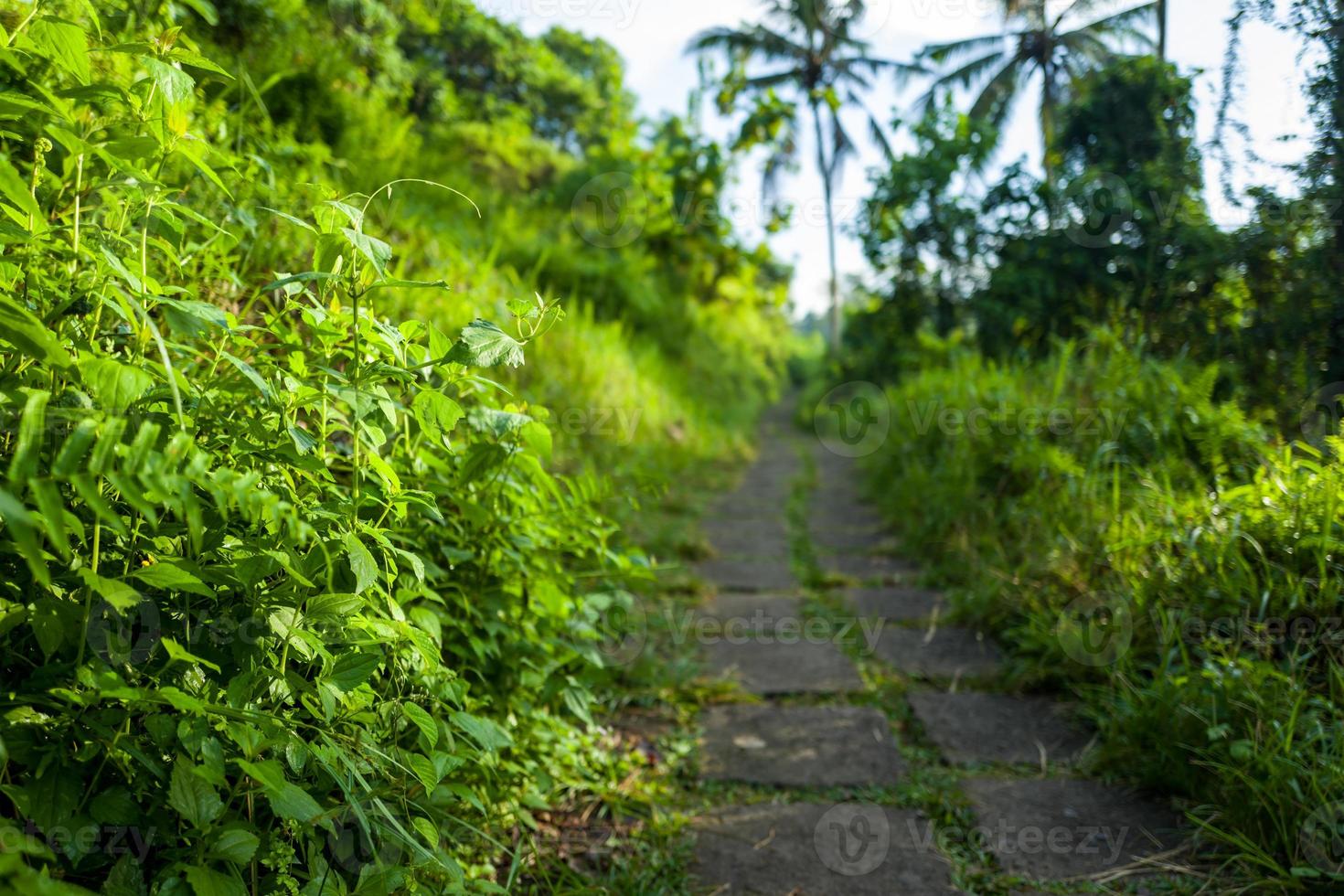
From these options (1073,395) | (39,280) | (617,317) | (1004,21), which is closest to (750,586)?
(1073,395)

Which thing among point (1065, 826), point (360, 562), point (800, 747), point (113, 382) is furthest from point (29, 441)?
point (1065, 826)

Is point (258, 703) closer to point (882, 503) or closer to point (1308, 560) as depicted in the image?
point (1308, 560)

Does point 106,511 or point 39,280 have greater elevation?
point 39,280

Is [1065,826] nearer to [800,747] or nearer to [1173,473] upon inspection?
[800,747]

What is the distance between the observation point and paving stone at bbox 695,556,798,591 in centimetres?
332

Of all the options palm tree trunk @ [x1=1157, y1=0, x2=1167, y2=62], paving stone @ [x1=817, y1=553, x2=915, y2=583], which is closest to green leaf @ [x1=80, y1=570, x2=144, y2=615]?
paving stone @ [x1=817, y1=553, x2=915, y2=583]

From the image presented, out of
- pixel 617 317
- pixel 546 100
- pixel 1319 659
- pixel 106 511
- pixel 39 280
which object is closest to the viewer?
pixel 106 511

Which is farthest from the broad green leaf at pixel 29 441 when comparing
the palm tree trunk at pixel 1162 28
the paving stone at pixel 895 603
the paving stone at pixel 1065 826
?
the palm tree trunk at pixel 1162 28

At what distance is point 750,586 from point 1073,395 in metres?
1.81

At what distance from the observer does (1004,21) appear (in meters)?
17.2

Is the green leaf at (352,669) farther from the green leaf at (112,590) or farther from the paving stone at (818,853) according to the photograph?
the paving stone at (818,853)

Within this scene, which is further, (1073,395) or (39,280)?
(1073,395)

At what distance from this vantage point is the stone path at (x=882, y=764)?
152 cm

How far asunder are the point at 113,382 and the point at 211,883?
20.8 inches
